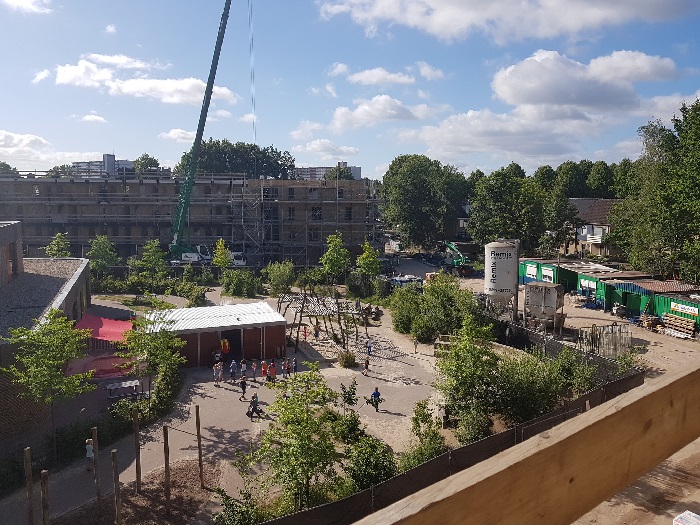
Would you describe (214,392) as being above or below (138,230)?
below

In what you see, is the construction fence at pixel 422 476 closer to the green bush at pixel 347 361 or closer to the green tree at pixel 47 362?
the green tree at pixel 47 362

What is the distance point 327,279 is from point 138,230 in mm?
26298

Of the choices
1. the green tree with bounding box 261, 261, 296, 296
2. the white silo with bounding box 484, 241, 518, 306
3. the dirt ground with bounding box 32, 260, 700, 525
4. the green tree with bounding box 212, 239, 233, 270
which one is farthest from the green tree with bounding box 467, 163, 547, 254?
the green tree with bounding box 212, 239, 233, 270

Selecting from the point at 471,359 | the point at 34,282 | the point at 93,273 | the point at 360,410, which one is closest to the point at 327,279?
the point at 93,273

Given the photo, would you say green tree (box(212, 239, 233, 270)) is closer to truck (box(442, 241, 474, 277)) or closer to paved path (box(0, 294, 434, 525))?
truck (box(442, 241, 474, 277))

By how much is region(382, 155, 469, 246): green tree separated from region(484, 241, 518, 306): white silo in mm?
37340

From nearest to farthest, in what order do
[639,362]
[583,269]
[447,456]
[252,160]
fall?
1. [447,456]
2. [639,362]
3. [583,269]
4. [252,160]

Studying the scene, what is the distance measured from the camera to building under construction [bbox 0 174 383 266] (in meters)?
60.2

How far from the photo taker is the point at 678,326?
29250 mm

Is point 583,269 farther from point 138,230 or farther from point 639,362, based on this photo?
point 138,230

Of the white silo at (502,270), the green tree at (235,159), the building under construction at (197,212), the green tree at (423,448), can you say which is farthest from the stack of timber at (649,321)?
the green tree at (235,159)

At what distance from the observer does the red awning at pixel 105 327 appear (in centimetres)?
2536

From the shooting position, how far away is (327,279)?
4953cm

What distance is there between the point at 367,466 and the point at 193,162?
48650mm
